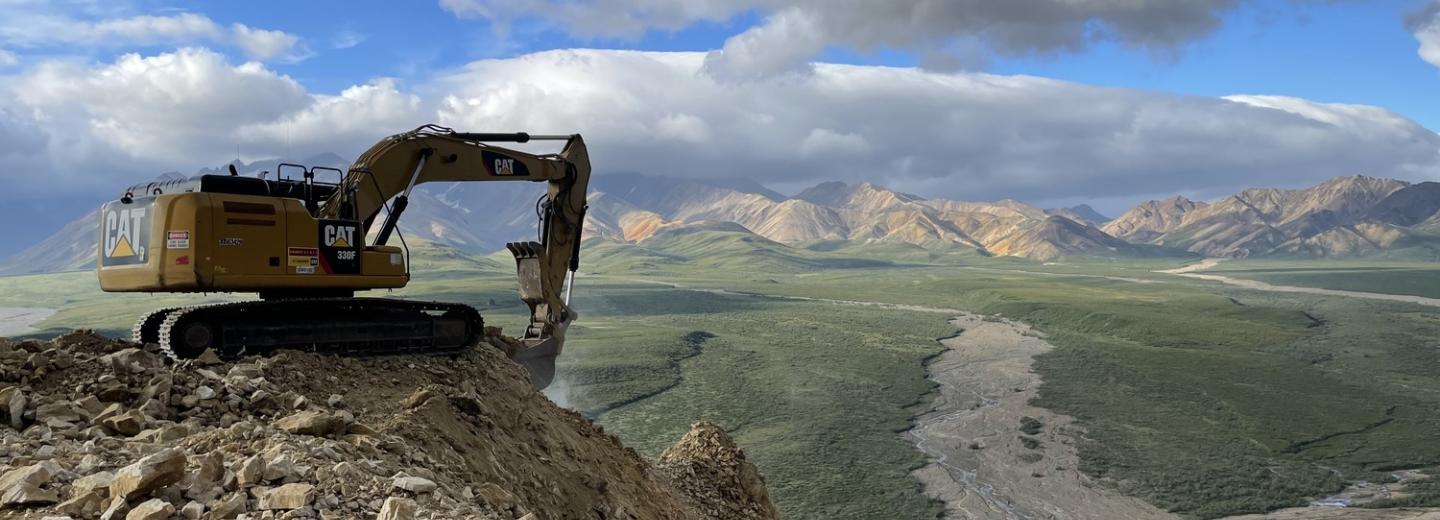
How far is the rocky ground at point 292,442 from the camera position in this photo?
6.62 meters

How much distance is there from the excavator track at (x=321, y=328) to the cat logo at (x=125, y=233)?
0.87 metres

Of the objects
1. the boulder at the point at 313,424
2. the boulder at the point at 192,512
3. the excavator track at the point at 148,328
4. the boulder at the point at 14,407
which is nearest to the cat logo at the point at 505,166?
the excavator track at the point at 148,328

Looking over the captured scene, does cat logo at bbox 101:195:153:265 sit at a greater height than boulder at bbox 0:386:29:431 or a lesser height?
greater

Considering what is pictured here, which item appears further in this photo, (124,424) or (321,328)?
(321,328)

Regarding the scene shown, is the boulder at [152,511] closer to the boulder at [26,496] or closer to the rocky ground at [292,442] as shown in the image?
the rocky ground at [292,442]

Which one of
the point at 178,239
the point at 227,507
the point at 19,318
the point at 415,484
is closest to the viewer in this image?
the point at 227,507

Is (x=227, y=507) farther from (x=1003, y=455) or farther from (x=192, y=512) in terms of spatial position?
(x=1003, y=455)

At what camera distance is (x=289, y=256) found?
459 inches

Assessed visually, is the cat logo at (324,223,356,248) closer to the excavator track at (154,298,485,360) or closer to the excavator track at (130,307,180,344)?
the excavator track at (154,298,485,360)

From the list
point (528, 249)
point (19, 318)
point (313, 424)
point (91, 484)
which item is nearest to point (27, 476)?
point (91, 484)

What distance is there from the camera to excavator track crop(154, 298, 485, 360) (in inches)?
432

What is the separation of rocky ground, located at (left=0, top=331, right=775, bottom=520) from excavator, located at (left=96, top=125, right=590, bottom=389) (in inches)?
21.1

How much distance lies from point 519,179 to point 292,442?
763cm

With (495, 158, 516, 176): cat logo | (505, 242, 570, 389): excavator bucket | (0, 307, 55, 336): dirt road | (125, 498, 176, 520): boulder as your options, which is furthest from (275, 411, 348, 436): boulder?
(0, 307, 55, 336): dirt road
